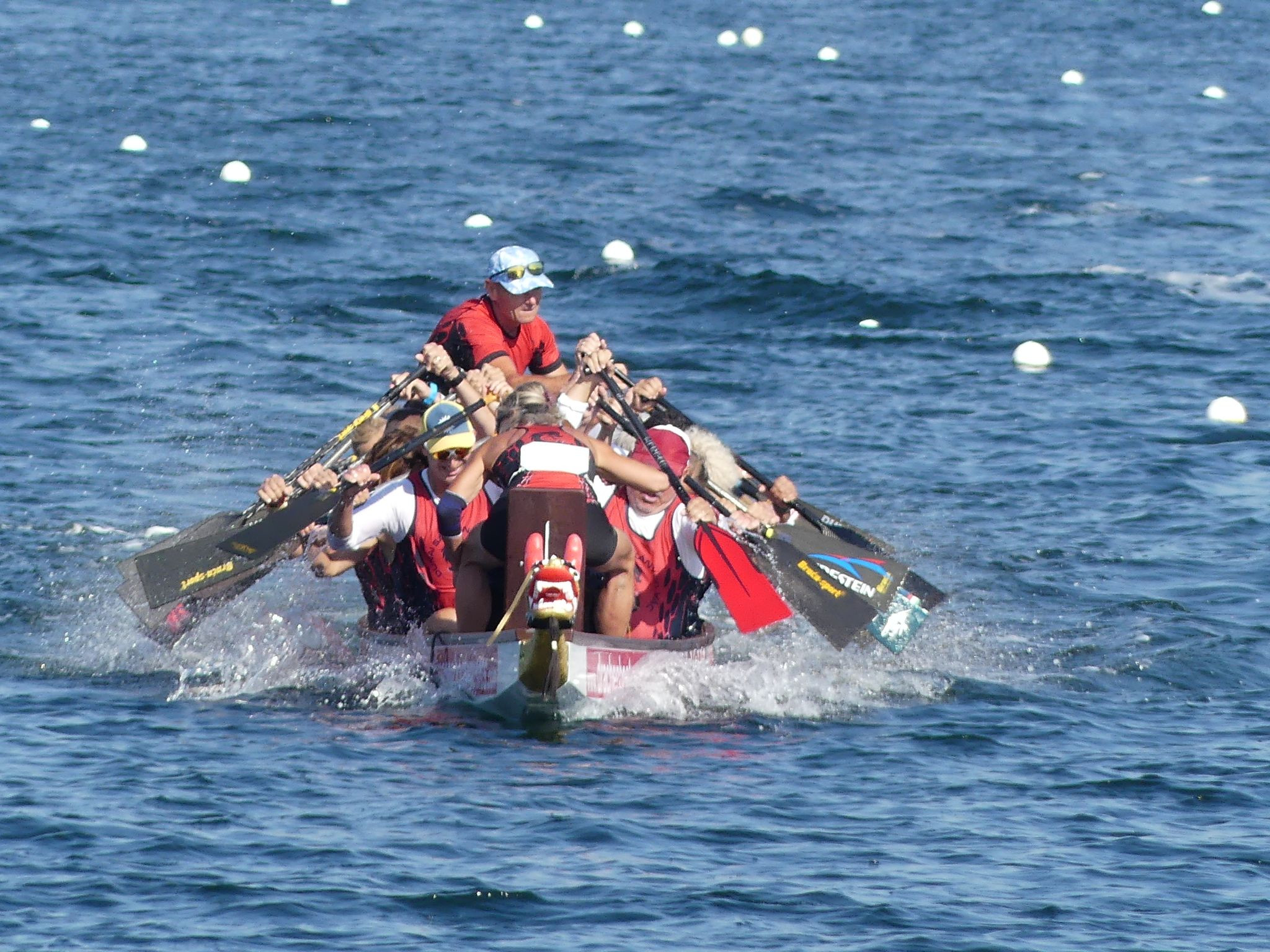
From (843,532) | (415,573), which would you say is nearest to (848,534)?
(843,532)

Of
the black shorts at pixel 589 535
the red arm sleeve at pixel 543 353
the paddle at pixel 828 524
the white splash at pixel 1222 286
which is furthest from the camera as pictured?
the white splash at pixel 1222 286

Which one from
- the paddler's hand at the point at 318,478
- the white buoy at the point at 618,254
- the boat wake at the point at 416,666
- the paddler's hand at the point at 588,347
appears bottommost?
the boat wake at the point at 416,666

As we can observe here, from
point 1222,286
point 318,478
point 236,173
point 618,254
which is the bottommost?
point 318,478

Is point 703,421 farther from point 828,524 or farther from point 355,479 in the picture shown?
point 355,479

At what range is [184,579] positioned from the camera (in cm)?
1154

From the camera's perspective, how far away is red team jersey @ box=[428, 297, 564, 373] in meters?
12.9

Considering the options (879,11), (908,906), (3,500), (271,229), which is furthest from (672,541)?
(879,11)

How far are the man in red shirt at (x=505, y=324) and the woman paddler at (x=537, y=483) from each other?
5.92 ft

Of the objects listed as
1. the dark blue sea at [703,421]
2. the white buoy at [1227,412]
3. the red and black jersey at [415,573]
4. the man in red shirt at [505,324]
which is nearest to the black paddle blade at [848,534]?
the dark blue sea at [703,421]

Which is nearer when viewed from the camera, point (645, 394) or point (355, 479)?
point (355, 479)

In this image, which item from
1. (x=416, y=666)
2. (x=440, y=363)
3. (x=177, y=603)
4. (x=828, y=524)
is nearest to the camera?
(x=416, y=666)

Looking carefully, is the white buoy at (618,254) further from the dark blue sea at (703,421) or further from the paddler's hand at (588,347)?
the paddler's hand at (588,347)

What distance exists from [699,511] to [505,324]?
2.86m

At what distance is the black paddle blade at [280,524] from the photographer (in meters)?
11.3
